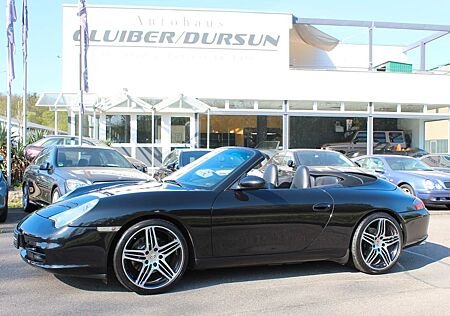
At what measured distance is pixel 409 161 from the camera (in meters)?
13.5

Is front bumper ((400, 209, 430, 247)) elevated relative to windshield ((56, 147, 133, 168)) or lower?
lower

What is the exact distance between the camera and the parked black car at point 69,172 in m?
7.91

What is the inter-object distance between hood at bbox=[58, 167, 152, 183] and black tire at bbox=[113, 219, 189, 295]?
3.48m

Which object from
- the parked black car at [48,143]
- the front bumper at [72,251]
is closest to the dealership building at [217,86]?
the parked black car at [48,143]

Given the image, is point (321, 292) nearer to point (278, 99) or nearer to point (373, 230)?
point (373, 230)

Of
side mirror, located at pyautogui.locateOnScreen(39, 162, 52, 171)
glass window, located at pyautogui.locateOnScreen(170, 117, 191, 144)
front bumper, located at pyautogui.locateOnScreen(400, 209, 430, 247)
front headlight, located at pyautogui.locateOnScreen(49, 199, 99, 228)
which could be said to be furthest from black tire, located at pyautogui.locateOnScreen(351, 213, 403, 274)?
glass window, located at pyautogui.locateOnScreen(170, 117, 191, 144)

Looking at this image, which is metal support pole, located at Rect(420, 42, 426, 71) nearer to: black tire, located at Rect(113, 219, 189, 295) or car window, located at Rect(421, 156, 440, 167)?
car window, located at Rect(421, 156, 440, 167)

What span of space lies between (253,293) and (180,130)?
1811 cm

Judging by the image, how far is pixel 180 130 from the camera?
22.3 meters

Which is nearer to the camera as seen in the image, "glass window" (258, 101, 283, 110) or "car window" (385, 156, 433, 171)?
"car window" (385, 156, 433, 171)

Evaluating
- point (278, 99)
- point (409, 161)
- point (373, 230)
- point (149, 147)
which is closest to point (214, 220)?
point (373, 230)

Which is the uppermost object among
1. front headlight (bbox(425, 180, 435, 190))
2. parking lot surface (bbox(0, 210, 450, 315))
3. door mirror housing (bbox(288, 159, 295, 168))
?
door mirror housing (bbox(288, 159, 295, 168))

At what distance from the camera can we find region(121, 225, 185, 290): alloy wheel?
440 centimetres

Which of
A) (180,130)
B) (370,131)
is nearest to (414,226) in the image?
(180,130)
